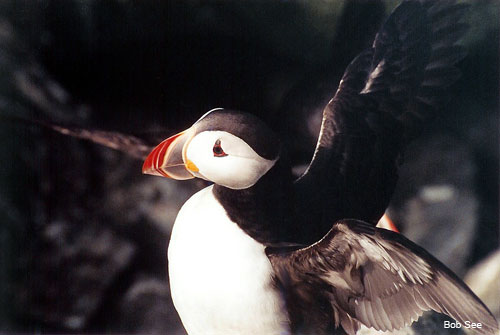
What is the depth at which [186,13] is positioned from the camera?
2.00 metres

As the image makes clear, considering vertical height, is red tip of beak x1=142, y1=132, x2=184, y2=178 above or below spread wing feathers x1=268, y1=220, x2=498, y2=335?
above

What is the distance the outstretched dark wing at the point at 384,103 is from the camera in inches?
77.4

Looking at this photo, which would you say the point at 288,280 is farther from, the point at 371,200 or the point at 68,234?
the point at 68,234

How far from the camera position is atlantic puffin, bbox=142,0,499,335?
1696mm

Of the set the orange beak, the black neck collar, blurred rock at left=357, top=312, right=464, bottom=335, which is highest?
the orange beak

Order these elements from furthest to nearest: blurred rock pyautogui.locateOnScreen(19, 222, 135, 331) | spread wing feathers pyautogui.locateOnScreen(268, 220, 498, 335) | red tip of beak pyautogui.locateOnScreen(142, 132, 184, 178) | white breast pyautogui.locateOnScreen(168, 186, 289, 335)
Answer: blurred rock pyautogui.locateOnScreen(19, 222, 135, 331) → red tip of beak pyautogui.locateOnScreen(142, 132, 184, 178) → white breast pyautogui.locateOnScreen(168, 186, 289, 335) → spread wing feathers pyautogui.locateOnScreen(268, 220, 498, 335)

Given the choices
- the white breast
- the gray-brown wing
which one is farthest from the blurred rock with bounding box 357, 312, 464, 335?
the gray-brown wing

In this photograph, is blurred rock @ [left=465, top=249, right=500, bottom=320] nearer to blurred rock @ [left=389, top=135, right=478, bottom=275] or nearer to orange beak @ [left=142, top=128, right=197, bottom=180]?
blurred rock @ [left=389, top=135, right=478, bottom=275]

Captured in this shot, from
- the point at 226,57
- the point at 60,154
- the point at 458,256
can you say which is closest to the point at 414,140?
the point at 458,256

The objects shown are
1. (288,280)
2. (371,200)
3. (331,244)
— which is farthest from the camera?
(371,200)

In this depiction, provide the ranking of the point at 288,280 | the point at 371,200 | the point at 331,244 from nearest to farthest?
the point at 331,244
the point at 288,280
the point at 371,200

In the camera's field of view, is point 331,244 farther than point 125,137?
No

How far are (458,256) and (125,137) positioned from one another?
1.18m

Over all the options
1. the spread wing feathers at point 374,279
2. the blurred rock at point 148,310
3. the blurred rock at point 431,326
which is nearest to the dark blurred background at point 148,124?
the blurred rock at point 148,310
